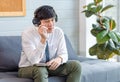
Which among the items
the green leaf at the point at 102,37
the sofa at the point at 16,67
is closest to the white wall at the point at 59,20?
the sofa at the point at 16,67

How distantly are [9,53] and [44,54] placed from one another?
523mm

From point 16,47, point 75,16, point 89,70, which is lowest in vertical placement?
point 89,70

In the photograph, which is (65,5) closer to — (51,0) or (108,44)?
(51,0)

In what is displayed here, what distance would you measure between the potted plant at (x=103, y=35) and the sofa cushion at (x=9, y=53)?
1.10 metres

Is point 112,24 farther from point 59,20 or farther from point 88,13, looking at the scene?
point 59,20

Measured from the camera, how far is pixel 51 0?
3934 mm

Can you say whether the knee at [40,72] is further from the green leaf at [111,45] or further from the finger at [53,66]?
the green leaf at [111,45]

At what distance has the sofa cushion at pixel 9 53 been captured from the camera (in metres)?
2.99

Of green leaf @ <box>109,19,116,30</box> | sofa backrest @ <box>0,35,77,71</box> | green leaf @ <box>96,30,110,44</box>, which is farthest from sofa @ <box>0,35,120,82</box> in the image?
green leaf @ <box>109,19,116,30</box>

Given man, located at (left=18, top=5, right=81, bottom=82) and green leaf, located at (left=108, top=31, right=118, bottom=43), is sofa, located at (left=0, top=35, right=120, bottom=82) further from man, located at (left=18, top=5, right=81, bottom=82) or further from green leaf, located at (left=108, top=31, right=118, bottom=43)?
green leaf, located at (left=108, top=31, right=118, bottom=43)

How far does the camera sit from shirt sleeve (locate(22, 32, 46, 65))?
254cm

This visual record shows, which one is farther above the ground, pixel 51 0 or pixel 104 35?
pixel 51 0

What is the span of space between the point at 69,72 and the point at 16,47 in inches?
30.7

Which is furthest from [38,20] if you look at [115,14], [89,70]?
[115,14]
